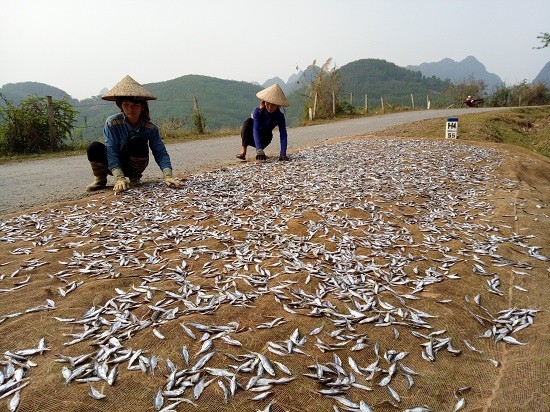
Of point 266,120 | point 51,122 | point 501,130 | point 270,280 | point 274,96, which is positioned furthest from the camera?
point 501,130

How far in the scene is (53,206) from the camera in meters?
5.31

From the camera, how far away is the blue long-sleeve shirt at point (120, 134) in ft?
18.0

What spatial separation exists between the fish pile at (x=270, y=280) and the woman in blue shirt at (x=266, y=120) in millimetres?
2141

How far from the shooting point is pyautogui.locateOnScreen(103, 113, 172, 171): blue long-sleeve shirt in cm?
548

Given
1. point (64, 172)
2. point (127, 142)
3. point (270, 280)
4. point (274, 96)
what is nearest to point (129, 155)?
point (127, 142)

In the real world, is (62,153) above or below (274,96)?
below

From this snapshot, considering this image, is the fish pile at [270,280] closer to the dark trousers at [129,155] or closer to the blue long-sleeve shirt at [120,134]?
the dark trousers at [129,155]

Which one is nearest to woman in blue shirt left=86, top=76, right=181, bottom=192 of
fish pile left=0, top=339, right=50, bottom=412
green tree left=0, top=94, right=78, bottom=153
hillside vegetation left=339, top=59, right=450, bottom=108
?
fish pile left=0, top=339, right=50, bottom=412

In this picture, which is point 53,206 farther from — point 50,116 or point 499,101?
point 499,101

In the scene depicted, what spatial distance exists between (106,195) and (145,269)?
277cm

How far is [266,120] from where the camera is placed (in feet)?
26.6

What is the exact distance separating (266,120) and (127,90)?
3.52 m

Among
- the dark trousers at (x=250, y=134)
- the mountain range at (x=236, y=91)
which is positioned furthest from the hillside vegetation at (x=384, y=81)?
the dark trousers at (x=250, y=134)

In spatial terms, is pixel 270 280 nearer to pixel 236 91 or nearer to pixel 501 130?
pixel 501 130
